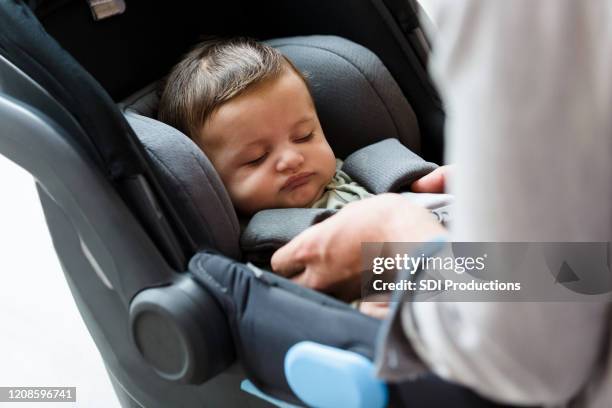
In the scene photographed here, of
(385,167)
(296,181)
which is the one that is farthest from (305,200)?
(385,167)

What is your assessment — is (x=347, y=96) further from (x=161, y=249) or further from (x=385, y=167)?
(x=161, y=249)

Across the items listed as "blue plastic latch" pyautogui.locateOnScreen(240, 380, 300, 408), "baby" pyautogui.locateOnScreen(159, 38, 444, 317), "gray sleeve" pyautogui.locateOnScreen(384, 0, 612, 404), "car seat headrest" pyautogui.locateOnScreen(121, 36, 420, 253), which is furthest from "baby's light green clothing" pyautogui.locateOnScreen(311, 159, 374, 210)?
"gray sleeve" pyautogui.locateOnScreen(384, 0, 612, 404)

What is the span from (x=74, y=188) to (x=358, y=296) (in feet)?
1.21

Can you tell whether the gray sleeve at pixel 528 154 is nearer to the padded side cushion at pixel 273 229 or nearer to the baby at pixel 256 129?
the padded side cushion at pixel 273 229

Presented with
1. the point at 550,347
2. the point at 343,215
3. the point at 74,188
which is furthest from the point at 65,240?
the point at 550,347

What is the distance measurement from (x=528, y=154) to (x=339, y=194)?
663mm

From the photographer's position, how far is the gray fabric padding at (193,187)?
100 centimetres

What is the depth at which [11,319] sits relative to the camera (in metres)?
1.58

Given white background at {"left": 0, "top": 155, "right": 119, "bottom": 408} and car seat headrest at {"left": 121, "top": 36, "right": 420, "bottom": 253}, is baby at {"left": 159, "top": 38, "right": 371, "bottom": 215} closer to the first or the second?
car seat headrest at {"left": 121, "top": 36, "right": 420, "bottom": 253}

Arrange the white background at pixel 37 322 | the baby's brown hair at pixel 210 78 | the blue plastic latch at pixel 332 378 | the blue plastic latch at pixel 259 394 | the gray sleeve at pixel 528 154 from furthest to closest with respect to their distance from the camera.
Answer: the white background at pixel 37 322, the baby's brown hair at pixel 210 78, the blue plastic latch at pixel 259 394, the blue plastic latch at pixel 332 378, the gray sleeve at pixel 528 154

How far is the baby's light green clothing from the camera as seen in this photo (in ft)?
3.82

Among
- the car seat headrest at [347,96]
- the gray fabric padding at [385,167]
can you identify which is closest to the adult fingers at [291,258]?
the gray fabric padding at [385,167]

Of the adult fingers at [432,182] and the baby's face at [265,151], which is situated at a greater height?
the baby's face at [265,151]

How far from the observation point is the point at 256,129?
1.13 m
